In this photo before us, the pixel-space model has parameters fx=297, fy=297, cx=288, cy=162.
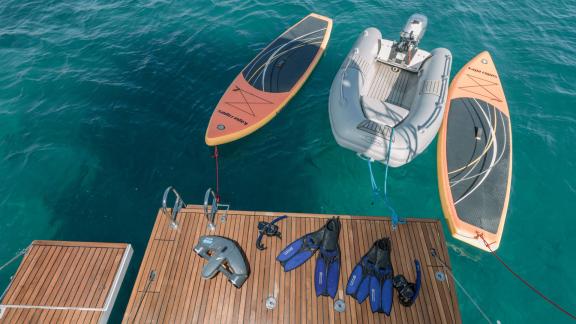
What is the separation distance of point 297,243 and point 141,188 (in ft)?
25.1

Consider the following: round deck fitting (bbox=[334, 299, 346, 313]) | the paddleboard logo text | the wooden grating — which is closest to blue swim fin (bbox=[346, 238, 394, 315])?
round deck fitting (bbox=[334, 299, 346, 313])

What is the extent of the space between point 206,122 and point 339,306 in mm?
11016

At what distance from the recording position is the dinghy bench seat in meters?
14.0

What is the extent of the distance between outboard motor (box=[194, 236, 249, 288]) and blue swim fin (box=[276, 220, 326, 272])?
1192 millimetres

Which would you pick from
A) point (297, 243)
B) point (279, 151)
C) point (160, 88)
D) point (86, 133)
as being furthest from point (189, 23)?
point (297, 243)

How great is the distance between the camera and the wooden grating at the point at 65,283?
28.4 feet

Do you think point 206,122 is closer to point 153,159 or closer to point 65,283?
point 153,159

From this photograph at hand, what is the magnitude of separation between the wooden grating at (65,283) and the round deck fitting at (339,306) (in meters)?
6.66

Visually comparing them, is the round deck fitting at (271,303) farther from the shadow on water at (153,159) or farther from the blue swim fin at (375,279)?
the shadow on water at (153,159)

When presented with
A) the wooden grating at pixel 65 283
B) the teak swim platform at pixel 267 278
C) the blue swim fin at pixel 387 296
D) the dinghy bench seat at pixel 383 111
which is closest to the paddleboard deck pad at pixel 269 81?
the dinghy bench seat at pixel 383 111

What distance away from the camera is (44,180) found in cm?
1312

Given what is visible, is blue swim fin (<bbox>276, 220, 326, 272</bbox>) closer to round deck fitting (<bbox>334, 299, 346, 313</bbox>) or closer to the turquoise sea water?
round deck fitting (<bbox>334, 299, 346, 313</bbox>)

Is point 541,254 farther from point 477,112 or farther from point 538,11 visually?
point 538,11

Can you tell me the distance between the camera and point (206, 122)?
15508 mm
